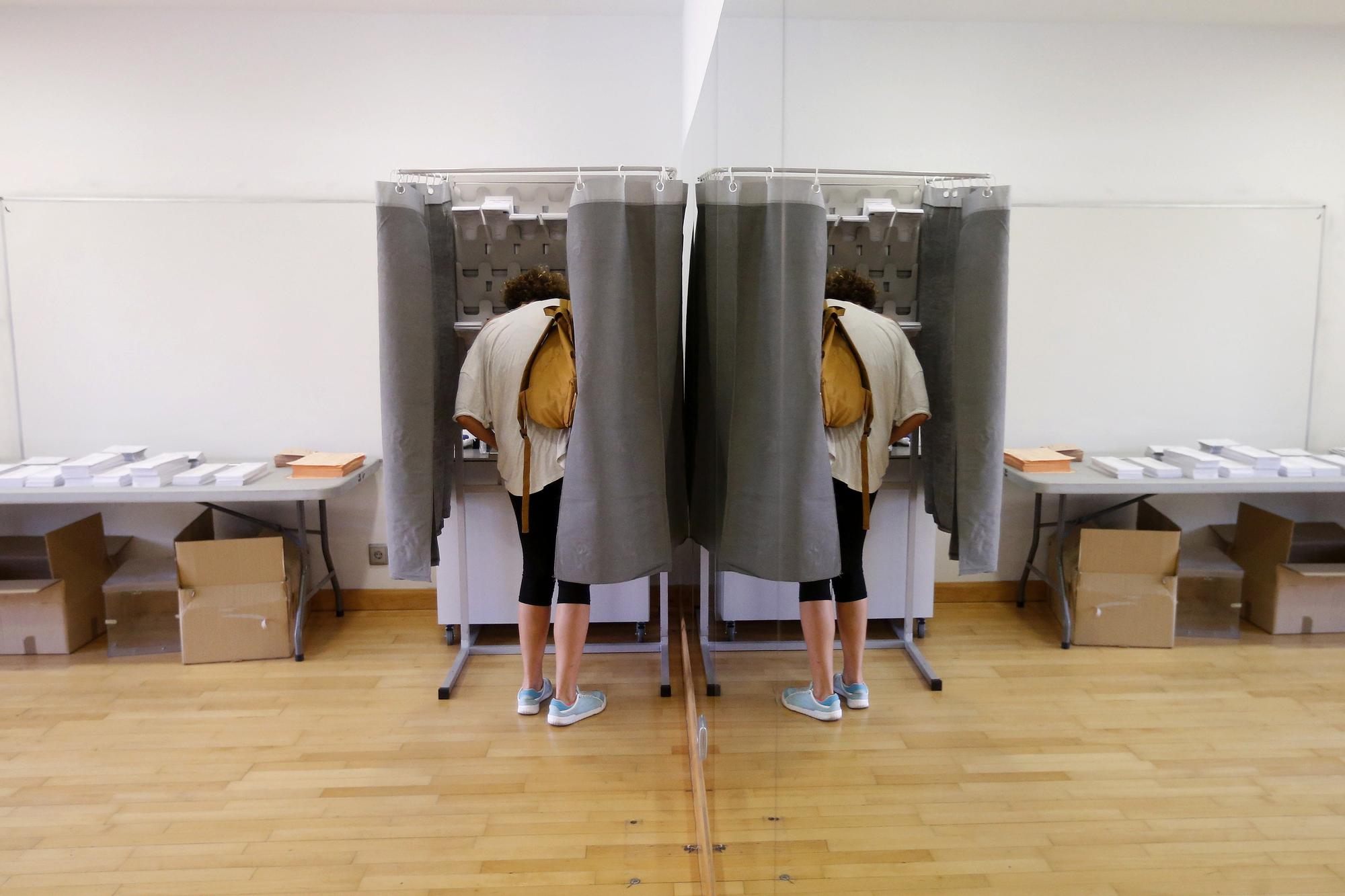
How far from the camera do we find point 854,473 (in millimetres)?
515

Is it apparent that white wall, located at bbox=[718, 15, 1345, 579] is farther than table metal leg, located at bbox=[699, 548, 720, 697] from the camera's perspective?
No

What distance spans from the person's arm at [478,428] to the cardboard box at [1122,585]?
2.25 meters

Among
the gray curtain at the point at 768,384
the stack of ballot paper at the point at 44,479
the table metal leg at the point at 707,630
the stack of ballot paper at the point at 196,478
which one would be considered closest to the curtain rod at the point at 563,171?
the gray curtain at the point at 768,384

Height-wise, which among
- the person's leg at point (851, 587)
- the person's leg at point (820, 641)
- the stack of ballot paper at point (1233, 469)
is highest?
the stack of ballot paper at point (1233, 469)

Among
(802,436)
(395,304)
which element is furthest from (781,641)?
(395,304)

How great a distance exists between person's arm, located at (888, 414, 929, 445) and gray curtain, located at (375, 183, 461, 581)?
7.57ft

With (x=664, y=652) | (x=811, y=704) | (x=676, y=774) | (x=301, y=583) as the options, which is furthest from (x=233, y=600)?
(x=811, y=704)

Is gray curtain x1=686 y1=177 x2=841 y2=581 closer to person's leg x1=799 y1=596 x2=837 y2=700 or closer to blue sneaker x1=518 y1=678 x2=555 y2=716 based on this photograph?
person's leg x1=799 y1=596 x2=837 y2=700

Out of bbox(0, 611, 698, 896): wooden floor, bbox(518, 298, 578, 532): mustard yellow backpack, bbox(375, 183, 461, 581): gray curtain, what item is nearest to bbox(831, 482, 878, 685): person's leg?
bbox(0, 611, 698, 896): wooden floor

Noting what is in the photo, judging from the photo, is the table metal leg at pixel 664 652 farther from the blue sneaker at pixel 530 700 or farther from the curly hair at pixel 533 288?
the curly hair at pixel 533 288

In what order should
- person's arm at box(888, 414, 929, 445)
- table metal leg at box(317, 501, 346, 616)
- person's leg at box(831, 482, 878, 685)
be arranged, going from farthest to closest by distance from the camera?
table metal leg at box(317, 501, 346, 616), person's leg at box(831, 482, 878, 685), person's arm at box(888, 414, 929, 445)

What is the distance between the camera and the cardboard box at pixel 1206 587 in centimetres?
33

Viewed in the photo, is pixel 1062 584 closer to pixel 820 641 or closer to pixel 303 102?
pixel 820 641

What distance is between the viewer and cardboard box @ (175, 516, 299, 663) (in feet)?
9.87
